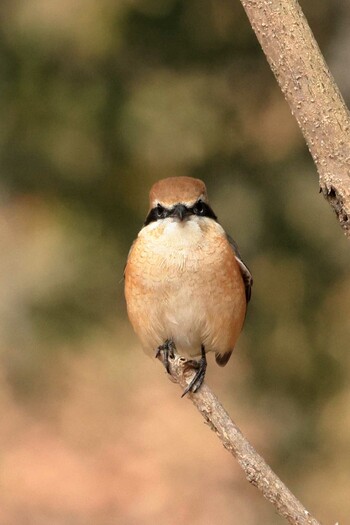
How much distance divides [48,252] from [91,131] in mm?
787

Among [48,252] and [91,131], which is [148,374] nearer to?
[48,252]

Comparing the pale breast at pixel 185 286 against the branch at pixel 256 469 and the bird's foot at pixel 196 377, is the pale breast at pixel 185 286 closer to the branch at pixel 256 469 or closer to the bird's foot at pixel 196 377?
the bird's foot at pixel 196 377

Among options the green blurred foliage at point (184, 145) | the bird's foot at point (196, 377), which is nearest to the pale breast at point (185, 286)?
the bird's foot at point (196, 377)

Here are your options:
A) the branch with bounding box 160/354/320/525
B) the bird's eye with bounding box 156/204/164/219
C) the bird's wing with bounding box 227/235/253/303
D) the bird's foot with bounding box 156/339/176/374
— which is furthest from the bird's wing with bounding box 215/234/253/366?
the branch with bounding box 160/354/320/525

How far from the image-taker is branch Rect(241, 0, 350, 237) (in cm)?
275

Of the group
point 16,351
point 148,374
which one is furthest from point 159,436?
point 16,351

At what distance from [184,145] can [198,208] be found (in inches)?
95.8

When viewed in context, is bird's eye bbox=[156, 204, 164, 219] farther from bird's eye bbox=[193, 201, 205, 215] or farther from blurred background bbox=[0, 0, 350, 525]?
blurred background bbox=[0, 0, 350, 525]

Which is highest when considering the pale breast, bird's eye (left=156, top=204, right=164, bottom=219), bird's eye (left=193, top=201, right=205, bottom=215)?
bird's eye (left=193, top=201, right=205, bottom=215)

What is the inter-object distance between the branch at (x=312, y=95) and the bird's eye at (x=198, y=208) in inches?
29.0

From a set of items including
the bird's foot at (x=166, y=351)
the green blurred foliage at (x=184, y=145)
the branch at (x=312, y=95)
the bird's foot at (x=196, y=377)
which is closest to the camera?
the branch at (x=312, y=95)

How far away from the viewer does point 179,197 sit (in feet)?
11.3

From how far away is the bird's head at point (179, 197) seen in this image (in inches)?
134

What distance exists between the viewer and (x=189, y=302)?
3.70 meters
